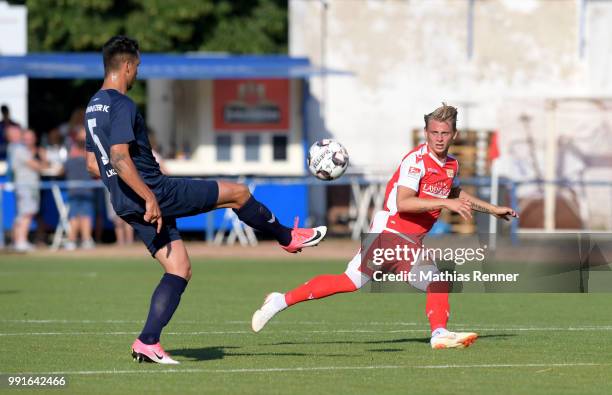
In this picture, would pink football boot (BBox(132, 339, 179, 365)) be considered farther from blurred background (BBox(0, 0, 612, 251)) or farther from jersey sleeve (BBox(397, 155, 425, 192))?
blurred background (BBox(0, 0, 612, 251))

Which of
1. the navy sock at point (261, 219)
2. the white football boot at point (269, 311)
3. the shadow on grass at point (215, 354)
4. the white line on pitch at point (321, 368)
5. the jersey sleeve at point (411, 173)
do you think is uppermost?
the jersey sleeve at point (411, 173)

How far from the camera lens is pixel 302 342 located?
11531 millimetres

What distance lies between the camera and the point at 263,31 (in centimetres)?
4041

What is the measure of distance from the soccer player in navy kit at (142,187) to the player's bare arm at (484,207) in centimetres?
185

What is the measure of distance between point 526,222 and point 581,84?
426cm

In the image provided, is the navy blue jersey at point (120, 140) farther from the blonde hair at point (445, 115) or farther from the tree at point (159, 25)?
the tree at point (159, 25)

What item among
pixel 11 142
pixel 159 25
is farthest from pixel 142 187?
pixel 159 25

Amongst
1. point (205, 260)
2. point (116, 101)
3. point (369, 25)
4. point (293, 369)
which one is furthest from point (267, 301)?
point (369, 25)

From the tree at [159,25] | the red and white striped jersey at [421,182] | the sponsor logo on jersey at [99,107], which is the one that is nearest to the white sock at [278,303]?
the red and white striped jersey at [421,182]

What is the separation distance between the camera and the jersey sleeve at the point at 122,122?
930cm

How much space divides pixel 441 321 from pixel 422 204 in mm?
1117

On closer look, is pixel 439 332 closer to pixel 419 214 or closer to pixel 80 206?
pixel 419 214

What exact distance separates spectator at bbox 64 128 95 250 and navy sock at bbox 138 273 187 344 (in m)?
16.0

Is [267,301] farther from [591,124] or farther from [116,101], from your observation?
[591,124]
